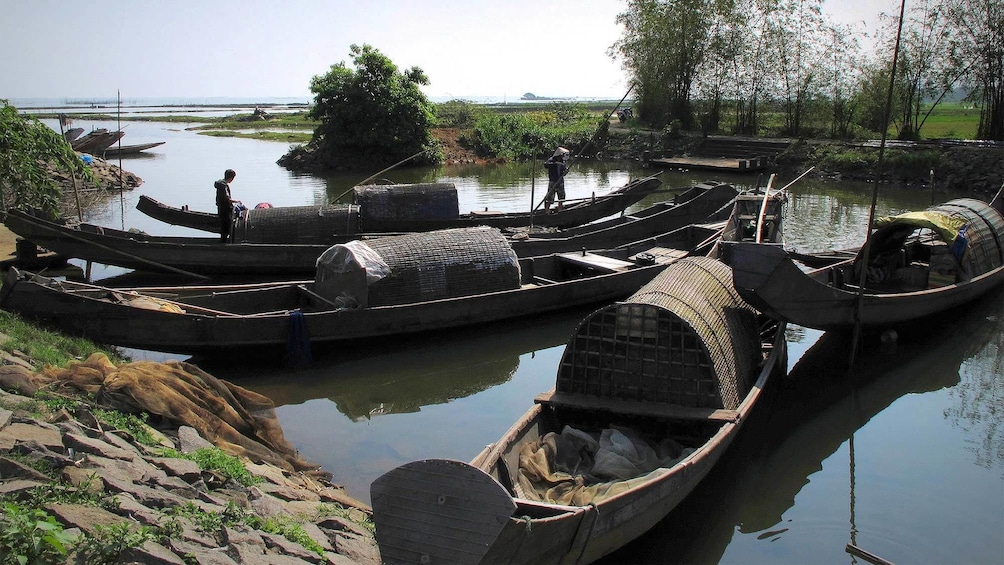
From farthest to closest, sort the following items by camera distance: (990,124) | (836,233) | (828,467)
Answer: (990,124) < (836,233) < (828,467)

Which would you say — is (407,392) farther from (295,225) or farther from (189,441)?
(295,225)

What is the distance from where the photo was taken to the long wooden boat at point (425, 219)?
13289 mm

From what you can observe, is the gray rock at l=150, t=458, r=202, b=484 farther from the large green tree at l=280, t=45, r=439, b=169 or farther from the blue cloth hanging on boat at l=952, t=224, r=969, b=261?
the large green tree at l=280, t=45, r=439, b=169

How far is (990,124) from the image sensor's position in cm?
2531

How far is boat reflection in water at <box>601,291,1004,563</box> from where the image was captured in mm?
5742

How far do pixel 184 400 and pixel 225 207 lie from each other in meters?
7.41

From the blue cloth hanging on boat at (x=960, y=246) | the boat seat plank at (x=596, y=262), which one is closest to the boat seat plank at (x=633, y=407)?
the boat seat plank at (x=596, y=262)

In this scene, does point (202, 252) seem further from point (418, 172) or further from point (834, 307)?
point (418, 172)

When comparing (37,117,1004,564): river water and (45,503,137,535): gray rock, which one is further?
(37,117,1004,564): river water

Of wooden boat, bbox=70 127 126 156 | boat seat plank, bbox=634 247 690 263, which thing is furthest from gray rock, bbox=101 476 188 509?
wooden boat, bbox=70 127 126 156

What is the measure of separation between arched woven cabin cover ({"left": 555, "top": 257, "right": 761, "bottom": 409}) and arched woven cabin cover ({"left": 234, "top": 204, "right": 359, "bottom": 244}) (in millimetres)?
7711

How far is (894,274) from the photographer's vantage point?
10.9 meters

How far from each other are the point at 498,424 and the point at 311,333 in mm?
2711

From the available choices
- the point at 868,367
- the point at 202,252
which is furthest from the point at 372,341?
the point at 868,367
